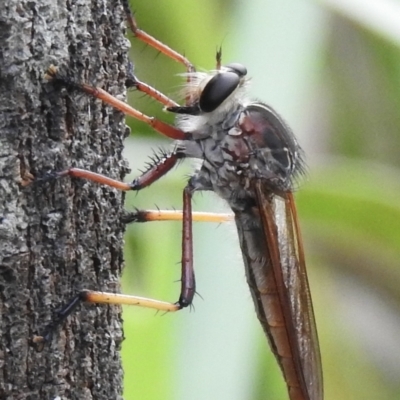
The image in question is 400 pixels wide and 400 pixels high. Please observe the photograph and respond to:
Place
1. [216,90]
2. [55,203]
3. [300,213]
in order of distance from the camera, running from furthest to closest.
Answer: [300,213]
[216,90]
[55,203]

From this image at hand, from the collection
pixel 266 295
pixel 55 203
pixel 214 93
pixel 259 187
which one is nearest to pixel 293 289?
pixel 266 295

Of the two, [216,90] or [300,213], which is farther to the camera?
[300,213]

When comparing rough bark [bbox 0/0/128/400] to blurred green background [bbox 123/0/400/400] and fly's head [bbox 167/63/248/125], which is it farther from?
blurred green background [bbox 123/0/400/400]

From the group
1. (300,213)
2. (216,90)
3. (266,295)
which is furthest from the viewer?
(300,213)

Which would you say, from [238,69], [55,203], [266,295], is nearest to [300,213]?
[266,295]

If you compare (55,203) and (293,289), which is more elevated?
(293,289)

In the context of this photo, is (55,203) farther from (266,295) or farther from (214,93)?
(266,295)

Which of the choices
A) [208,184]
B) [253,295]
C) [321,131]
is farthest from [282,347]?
[321,131]

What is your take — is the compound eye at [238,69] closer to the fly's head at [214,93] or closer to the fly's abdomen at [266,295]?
the fly's head at [214,93]

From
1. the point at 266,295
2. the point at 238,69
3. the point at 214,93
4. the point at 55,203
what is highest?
the point at 238,69
